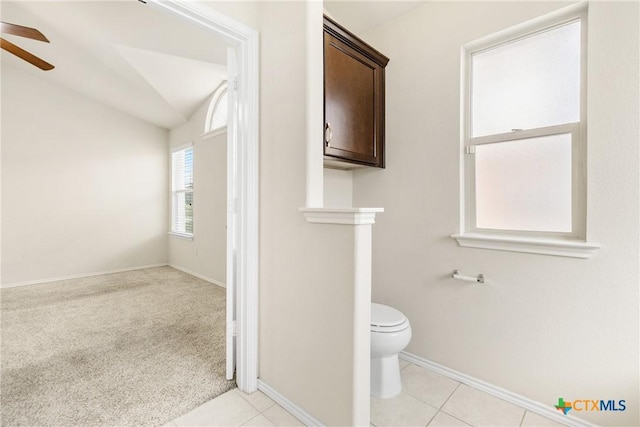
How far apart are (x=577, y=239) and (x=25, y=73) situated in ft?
20.6

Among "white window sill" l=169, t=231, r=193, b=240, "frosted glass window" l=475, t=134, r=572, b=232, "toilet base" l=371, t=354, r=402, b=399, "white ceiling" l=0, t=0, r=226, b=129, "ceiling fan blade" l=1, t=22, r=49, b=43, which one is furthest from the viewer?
"white window sill" l=169, t=231, r=193, b=240

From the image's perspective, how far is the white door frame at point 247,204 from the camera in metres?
1.65

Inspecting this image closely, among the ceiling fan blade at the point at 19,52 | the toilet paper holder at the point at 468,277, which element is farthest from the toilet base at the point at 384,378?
the ceiling fan blade at the point at 19,52

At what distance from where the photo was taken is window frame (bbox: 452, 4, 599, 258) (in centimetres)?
142

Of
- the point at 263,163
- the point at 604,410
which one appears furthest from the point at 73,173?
the point at 604,410

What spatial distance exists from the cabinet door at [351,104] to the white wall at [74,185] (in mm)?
4490

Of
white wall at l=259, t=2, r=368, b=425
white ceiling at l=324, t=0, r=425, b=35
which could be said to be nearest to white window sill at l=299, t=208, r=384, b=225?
white wall at l=259, t=2, r=368, b=425

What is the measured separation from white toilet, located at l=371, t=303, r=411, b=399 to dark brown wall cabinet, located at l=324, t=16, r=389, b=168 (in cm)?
101

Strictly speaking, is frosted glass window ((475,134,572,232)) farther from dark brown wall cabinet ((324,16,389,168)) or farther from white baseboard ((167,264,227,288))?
white baseboard ((167,264,227,288))

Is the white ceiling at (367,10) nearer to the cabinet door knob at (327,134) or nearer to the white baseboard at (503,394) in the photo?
the cabinet door knob at (327,134)

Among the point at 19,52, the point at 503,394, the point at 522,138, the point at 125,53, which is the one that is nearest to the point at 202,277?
the point at 125,53

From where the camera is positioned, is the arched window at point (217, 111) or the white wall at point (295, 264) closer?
the white wall at point (295, 264)

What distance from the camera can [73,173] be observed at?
4.32 metres

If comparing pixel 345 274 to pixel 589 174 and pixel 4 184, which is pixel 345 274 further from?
pixel 4 184
